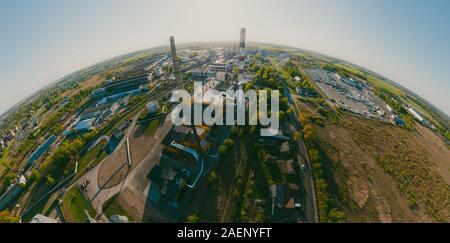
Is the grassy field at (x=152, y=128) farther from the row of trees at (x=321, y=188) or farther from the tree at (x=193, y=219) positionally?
the row of trees at (x=321, y=188)

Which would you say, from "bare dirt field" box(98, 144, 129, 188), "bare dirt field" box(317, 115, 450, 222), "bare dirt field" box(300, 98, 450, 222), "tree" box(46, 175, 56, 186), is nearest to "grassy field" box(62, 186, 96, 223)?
"bare dirt field" box(98, 144, 129, 188)

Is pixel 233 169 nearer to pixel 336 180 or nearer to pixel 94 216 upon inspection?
pixel 336 180

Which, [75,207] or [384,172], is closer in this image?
[75,207]

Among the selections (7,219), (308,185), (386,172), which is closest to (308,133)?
(308,185)

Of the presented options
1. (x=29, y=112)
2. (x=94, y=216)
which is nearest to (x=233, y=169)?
(x=94, y=216)

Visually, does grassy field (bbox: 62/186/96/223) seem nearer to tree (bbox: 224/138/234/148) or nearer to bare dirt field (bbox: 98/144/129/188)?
bare dirt field (bbox: 98/144/129/188)

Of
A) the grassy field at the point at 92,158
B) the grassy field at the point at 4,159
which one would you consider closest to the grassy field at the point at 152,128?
the grassy field at the point at 92,158

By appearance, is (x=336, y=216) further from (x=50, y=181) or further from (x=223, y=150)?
(x=50, y=181)

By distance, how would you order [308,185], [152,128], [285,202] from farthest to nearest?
[152,128] < [308,185] < [285,202]

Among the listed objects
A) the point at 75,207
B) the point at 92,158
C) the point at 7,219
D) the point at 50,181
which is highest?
the point at 92,158
